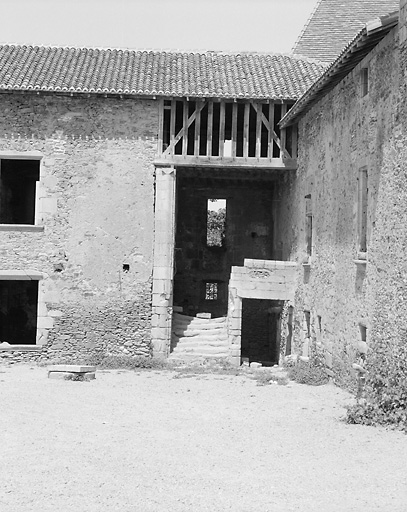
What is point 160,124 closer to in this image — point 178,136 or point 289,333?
point 178,136

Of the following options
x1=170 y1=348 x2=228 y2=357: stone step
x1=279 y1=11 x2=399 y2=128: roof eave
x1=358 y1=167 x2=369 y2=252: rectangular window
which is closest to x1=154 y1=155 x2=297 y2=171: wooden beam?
x1=279 y1=11 x2=399 y2=128: roof eave

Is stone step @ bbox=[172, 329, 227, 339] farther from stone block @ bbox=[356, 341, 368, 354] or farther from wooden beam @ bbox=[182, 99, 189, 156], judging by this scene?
stone block @ bbox=[356, 341, 368, 354]

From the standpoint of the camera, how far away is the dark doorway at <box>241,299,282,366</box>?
21406mm

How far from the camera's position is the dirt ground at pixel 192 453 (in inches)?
245

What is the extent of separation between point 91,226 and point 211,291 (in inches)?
285

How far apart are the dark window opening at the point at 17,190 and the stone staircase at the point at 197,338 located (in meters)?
6.10

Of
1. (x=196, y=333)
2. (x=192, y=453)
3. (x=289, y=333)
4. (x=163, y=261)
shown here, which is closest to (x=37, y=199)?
(x=163, y=261)

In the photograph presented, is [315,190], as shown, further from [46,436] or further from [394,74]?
[46,436]

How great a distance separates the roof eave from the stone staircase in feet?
19.7

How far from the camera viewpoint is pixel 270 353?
21.3 meters

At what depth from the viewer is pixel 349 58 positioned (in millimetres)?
11672

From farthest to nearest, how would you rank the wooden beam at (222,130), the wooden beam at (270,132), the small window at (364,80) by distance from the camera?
the wooden beam at (270,132) < the wooden beam at (222,130) < the small window at (364,80)

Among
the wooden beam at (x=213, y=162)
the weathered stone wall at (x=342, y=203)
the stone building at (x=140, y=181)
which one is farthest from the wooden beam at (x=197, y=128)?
the weathered stone wall at (x=342, y=203)

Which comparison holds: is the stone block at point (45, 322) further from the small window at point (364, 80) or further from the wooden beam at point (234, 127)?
the small window at point (364, 80)
